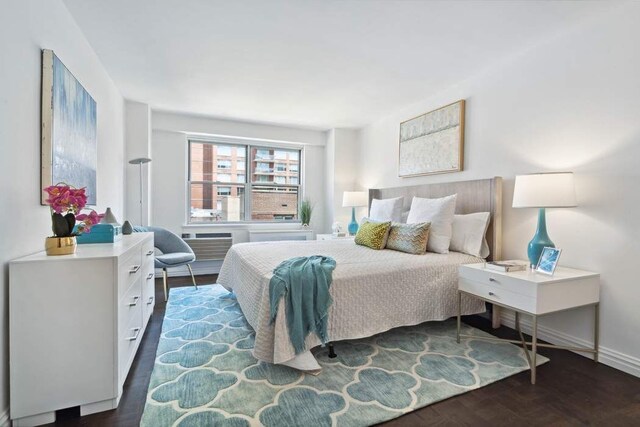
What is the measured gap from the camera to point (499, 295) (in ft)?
7.23

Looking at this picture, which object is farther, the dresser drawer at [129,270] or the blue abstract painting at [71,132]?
the blue abstract painting at [71,132]

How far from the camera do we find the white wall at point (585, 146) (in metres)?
2.09

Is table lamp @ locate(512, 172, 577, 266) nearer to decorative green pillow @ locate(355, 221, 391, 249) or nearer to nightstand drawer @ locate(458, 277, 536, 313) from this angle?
nightstand drawer @ locate(458, 277, 536, 313)

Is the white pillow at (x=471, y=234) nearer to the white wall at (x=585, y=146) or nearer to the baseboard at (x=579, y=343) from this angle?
the white wall at (x=585, y=146)

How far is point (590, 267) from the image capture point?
7.55ft

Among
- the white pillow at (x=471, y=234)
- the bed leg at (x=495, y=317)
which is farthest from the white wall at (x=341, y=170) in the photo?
the bed leg at (x=495, y=317)

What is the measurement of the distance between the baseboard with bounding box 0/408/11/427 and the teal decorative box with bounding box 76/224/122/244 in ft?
3.03

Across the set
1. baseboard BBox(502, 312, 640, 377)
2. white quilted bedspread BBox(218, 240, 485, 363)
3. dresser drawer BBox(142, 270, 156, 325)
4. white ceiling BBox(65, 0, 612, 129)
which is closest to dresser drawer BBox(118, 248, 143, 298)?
dresser drawer BBox(142, 270, 156, 325)

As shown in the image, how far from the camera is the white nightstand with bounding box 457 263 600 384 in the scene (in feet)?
6.48

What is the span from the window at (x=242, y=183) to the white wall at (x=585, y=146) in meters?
3.38

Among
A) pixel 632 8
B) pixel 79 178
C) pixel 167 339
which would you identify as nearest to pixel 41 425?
pixel 167 339

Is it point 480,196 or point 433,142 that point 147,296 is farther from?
point 433,142

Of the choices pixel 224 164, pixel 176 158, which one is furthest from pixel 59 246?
pixel 224 164

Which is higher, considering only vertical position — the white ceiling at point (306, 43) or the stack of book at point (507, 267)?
the white ceiling at point (306, 43)
